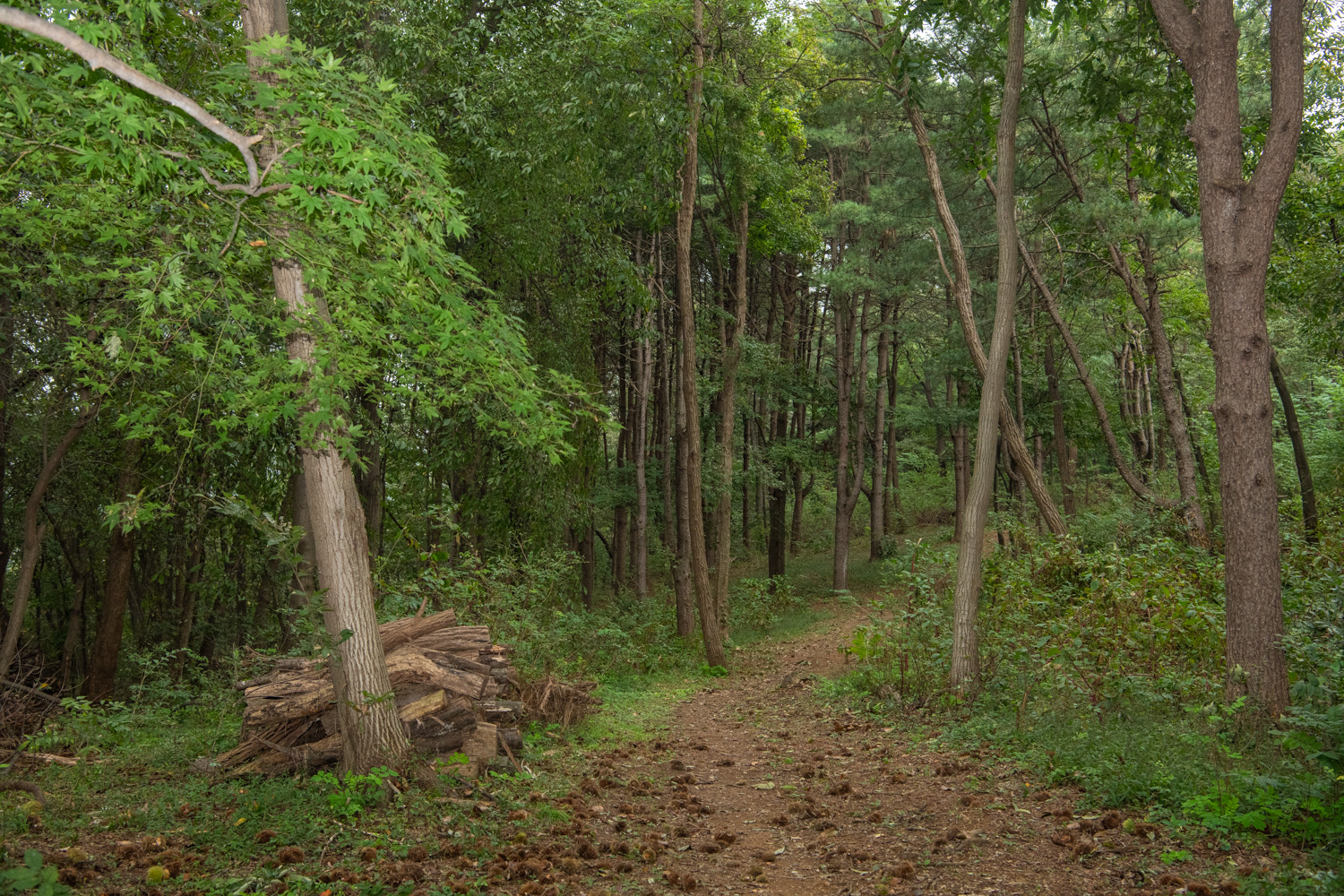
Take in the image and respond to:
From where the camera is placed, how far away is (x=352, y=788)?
5.39m

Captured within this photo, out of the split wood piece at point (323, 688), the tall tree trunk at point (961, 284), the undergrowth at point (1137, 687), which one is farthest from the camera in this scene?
the tall tree trunk at point (961, 284)

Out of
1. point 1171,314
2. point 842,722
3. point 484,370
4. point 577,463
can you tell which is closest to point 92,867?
point 484,370

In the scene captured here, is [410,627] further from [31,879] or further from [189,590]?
[189,590]

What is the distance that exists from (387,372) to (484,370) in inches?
43.4

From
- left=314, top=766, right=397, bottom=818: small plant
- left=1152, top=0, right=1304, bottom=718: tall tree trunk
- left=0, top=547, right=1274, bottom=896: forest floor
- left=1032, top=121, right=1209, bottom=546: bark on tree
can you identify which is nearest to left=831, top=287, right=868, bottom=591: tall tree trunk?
left=1032, top=121, right=1209, bottom=546: bark on tree

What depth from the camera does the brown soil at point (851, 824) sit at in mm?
4402

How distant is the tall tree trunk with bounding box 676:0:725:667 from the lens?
1315 cm

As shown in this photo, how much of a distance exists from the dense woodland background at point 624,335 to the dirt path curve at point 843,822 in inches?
29.8

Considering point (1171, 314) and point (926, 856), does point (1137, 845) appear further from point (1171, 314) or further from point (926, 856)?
point (1171, 314)

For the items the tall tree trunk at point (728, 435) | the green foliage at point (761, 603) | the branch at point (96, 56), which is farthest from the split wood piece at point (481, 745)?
the green foliage at point (761, 603)

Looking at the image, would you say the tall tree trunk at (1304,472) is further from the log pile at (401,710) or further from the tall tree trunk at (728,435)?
the log pile at (401,710)

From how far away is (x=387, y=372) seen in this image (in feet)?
Answer: 21.1

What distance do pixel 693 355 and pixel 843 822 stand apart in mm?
9188

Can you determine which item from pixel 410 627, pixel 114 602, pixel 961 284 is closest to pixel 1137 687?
pixel 410 627
